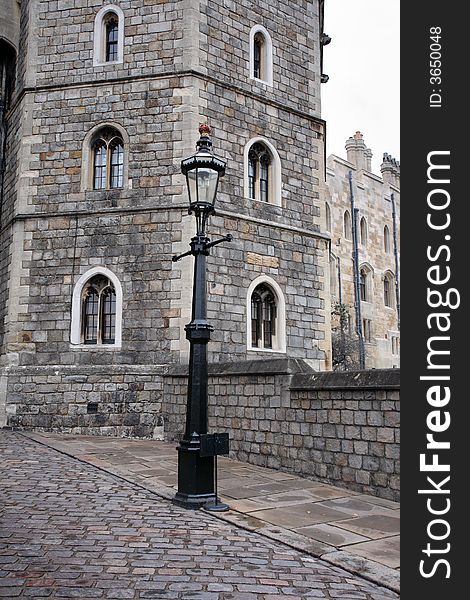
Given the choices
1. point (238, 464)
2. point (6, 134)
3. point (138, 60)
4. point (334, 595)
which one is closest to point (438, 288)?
point (334, 595)

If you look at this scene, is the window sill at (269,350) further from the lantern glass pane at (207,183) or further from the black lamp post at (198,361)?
the lantern glass pane at (207,183)

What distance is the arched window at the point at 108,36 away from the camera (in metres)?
14.2

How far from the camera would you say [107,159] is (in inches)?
548

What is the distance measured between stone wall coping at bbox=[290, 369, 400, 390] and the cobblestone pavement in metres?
2.44

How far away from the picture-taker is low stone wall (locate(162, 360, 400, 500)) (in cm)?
715

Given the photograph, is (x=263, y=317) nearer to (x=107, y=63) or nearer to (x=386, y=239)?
(x=107, y=63)

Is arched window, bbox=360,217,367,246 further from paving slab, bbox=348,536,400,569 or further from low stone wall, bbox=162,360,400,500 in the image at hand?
paving slab, bbox=348,536,400,569

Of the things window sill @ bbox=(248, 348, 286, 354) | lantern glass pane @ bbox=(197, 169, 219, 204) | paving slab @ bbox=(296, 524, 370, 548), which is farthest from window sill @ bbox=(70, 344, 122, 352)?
paving slab @ bbox=(296, 524, 370, 548)

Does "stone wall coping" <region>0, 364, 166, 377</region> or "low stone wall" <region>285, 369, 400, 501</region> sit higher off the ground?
"stone wall coping" <region>0, 364, 166, 377</region>

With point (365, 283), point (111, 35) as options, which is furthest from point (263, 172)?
point (365, 283)

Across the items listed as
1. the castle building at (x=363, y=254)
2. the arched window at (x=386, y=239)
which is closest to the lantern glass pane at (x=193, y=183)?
the castle building at (x=363, y=254)

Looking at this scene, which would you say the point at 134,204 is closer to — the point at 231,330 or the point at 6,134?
the point at 231,330

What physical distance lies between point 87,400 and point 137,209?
4.06 m

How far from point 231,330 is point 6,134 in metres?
7.85
